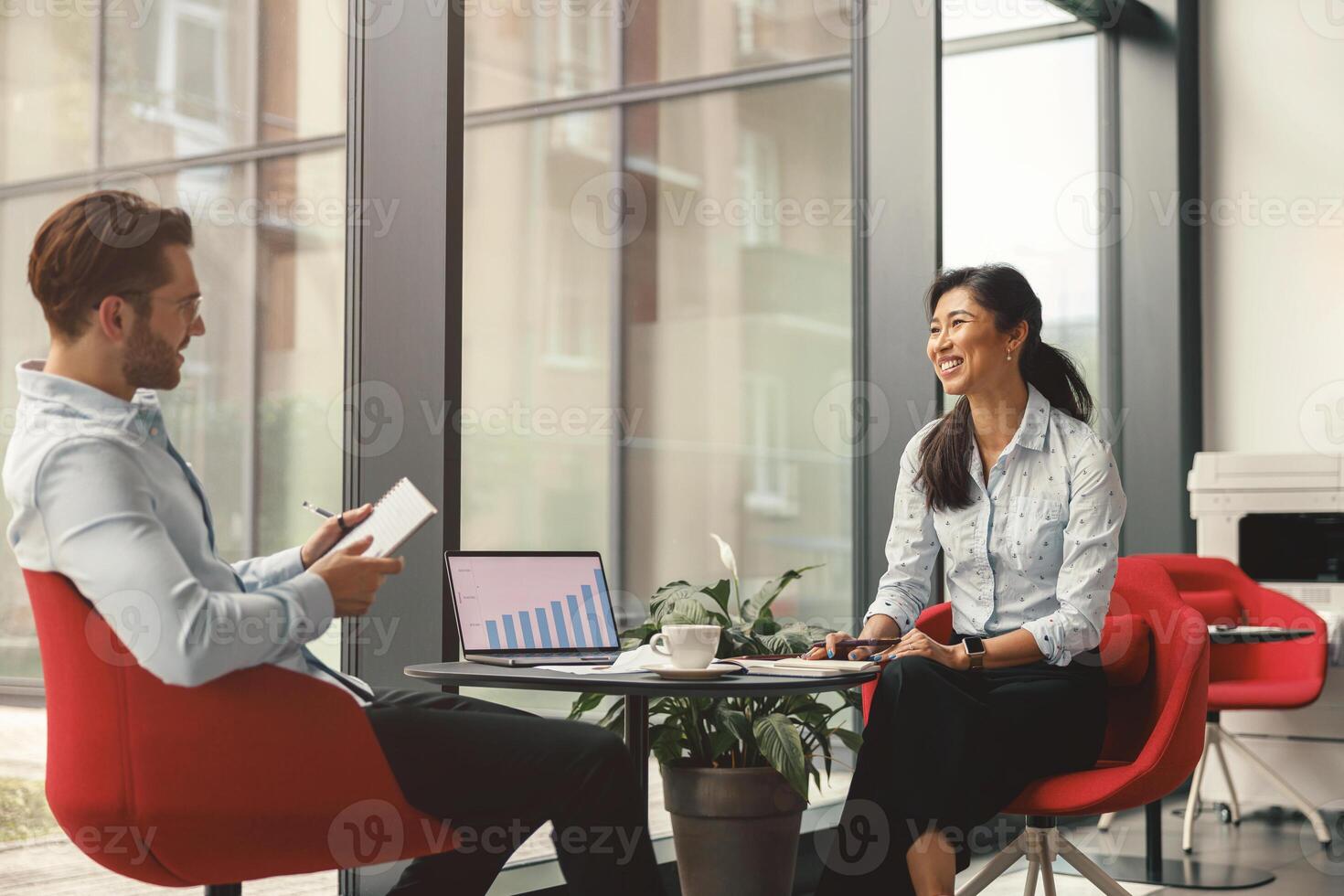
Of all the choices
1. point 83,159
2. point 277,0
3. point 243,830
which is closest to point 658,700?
point 243,830

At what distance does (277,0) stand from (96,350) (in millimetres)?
2202

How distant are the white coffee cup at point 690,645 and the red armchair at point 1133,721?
0.58m

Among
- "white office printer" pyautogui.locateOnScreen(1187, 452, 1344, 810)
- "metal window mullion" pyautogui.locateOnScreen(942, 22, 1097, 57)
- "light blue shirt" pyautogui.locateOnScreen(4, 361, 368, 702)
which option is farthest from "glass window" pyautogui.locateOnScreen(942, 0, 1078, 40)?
"light blue shirt" pyautogui.locateOnScreen(4, 361, 368, 702)

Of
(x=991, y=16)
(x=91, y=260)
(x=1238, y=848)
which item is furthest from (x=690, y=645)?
(x=991, y=16)

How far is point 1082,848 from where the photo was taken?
14.2ft

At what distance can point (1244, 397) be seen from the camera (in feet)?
18.3

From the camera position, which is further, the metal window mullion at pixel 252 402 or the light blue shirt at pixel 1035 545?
the metal window mullion at pixel 252 402

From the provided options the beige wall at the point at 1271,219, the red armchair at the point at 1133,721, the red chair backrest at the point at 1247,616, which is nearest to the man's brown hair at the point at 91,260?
the red armchair at the point at 1133,721

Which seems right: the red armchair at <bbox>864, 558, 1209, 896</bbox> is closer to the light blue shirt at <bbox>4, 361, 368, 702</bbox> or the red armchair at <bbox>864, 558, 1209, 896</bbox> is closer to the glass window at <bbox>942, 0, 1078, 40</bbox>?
the light blue shirt at <bbox>4, 361, 368, 702</bbox>

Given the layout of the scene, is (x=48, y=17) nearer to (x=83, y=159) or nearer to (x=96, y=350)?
(x=83, y=159)

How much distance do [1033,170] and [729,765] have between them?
3.09 m

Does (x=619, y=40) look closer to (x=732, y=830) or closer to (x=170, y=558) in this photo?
(x=732, y=830)

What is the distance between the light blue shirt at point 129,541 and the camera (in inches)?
65.8

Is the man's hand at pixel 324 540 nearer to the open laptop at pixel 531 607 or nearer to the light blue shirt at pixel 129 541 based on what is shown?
the light blue shirt at pixel 129 541
